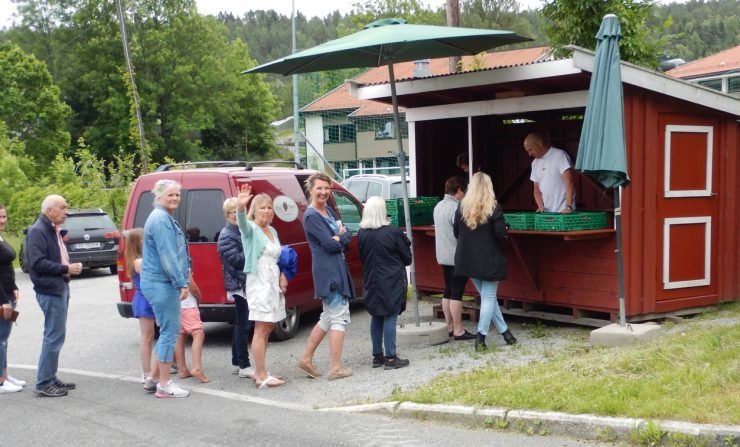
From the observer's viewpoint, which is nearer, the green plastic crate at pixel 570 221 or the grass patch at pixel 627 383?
the grass patch at pixel 627 383

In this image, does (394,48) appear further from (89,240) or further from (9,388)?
(89,240)

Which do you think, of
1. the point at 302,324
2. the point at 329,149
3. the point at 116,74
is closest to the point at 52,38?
the point at 116,74

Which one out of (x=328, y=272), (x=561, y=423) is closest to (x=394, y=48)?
(x=328, y=272)

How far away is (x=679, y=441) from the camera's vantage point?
5086 mm

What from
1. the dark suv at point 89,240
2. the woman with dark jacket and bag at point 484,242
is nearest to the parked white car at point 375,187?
the dark suv at point 89,240

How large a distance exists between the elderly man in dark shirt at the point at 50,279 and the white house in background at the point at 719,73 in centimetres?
3309

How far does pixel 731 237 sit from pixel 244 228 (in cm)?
580

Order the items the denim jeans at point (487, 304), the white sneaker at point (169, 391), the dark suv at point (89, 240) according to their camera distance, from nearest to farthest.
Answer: the white sneaker at point (169, 391), the denim jeans at point (487, 304), the dark suv at point (89, 240)

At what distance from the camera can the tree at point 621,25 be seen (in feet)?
39.1

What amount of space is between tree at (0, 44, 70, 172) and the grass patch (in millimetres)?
47378

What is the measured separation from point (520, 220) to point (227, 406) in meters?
3.78

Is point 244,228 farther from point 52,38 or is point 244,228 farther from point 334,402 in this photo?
point 52,38

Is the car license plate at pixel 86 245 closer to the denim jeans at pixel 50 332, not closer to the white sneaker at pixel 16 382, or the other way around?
the white sneaker at pixel 16 382

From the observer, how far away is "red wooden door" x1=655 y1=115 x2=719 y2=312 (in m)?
9.10
